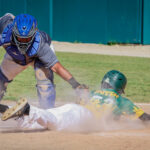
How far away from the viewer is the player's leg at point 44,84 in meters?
6.24

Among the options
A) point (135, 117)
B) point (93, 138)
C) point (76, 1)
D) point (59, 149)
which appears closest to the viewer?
point (59, 149)

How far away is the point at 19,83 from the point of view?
→ 34.7 feet

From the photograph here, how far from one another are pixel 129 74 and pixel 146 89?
2285 mm

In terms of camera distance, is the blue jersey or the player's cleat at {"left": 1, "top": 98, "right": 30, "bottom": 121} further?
the blue jersey

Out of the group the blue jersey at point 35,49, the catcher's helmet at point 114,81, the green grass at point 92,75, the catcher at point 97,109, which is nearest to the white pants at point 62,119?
the catcher at point 97,109

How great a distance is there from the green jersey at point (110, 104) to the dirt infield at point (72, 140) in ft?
0.95

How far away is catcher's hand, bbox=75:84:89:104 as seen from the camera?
5578 millimetres

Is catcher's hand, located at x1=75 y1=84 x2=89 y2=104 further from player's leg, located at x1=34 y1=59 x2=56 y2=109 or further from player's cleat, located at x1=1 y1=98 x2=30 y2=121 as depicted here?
player's cleat, located at x1=1 y1=98 x2=30 y2=121

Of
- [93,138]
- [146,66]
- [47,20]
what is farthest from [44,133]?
[47,20]

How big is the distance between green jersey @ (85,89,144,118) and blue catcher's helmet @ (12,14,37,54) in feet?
3.90

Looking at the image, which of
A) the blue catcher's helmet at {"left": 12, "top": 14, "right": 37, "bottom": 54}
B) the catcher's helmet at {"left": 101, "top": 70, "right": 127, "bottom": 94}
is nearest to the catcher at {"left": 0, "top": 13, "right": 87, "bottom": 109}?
the blue catcher's helmet at {"left": 12, "top": 14, "right": 37, "bottom": 54}

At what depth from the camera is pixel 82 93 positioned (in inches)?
221

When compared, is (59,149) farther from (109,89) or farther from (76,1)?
(76,1)

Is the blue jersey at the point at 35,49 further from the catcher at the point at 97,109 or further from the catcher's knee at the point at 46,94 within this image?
the catcher at the point at 97,109
